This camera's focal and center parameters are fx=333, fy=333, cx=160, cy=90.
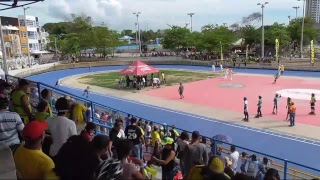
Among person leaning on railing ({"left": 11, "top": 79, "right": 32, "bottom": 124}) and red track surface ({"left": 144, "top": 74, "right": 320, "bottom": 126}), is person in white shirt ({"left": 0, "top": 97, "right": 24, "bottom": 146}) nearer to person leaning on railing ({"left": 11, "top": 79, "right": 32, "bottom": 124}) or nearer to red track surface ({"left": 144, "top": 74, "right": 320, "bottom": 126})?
person leaning on railing ({"left": 11, "top": 79, "right": 32, "bottom": 124})

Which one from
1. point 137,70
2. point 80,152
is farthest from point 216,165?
point 137,70

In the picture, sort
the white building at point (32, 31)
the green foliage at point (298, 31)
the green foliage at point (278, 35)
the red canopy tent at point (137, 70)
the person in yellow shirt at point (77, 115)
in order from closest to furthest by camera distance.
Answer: the person in yellow shirt at point (77, 115)
the red canopy tent at point (137, 70)
the green foliage at point (278, 35)
the green foliage at point (298, 31)
the white building at point (32, 31)

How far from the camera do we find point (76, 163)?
3.43 metres

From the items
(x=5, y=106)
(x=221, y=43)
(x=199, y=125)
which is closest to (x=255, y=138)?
(x=199, y=125)

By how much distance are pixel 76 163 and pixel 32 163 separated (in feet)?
2.43

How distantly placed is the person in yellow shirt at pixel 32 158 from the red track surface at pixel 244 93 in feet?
60.5


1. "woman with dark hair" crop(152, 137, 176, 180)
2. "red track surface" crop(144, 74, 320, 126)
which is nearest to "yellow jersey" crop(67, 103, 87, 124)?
"woman with dark hair" crop(152, 137, 176, 180)

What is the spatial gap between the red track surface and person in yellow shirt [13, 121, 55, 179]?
726 inches

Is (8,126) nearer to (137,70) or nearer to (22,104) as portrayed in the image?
(22,104)

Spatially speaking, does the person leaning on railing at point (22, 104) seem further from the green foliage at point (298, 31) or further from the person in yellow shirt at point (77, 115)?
the green foliage at point (298, 31)

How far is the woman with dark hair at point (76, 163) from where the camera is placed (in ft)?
11.2

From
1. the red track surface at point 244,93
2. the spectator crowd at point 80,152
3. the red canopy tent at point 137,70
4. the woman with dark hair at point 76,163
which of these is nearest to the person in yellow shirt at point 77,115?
the spectator crowd at point 80,152

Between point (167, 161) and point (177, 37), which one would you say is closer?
point (167, 161)

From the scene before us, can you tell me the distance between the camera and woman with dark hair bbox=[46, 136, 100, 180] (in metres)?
3.42
